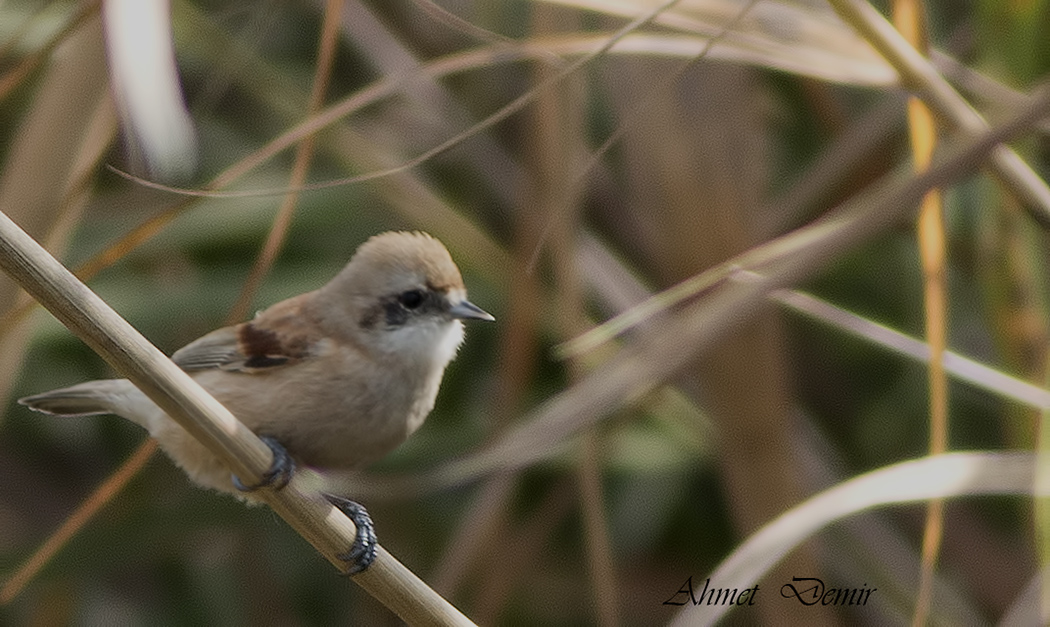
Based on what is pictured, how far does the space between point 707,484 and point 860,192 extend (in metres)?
0.96

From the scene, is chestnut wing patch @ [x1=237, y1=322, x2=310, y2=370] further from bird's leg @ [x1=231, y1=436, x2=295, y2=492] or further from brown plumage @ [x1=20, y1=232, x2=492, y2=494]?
bird's leg @ [x1=231, y1=436, x2=295, y2=492]

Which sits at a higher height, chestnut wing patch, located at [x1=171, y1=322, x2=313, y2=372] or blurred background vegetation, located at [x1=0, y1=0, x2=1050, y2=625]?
blurred background vegetation, located at [x1=0, y1=0, x2=1050, y2=625]

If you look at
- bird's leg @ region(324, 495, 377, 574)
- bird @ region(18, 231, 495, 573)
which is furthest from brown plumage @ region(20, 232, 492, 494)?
bird's leg @ region(324, 495, 377, 574)

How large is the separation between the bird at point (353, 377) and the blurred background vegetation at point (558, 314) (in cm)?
32

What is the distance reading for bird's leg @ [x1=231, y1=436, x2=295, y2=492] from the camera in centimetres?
148

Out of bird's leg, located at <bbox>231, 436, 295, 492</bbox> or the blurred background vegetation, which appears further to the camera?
the blurred background vegetation

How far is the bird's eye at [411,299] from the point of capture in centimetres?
217

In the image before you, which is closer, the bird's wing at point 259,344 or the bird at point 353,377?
the bird at point 353,377

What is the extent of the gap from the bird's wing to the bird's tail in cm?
16

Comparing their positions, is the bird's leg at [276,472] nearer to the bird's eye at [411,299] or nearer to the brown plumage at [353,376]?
the brown plumage at [353,376]

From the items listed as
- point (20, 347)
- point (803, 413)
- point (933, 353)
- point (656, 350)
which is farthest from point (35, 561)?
point (803, 413)

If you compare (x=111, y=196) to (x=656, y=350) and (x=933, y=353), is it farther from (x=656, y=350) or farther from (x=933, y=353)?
(x=933, y=353)

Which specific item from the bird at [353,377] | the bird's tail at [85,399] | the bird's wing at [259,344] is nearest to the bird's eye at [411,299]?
the bird at [353,377]

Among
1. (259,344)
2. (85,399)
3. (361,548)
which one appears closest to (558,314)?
(259,344)
